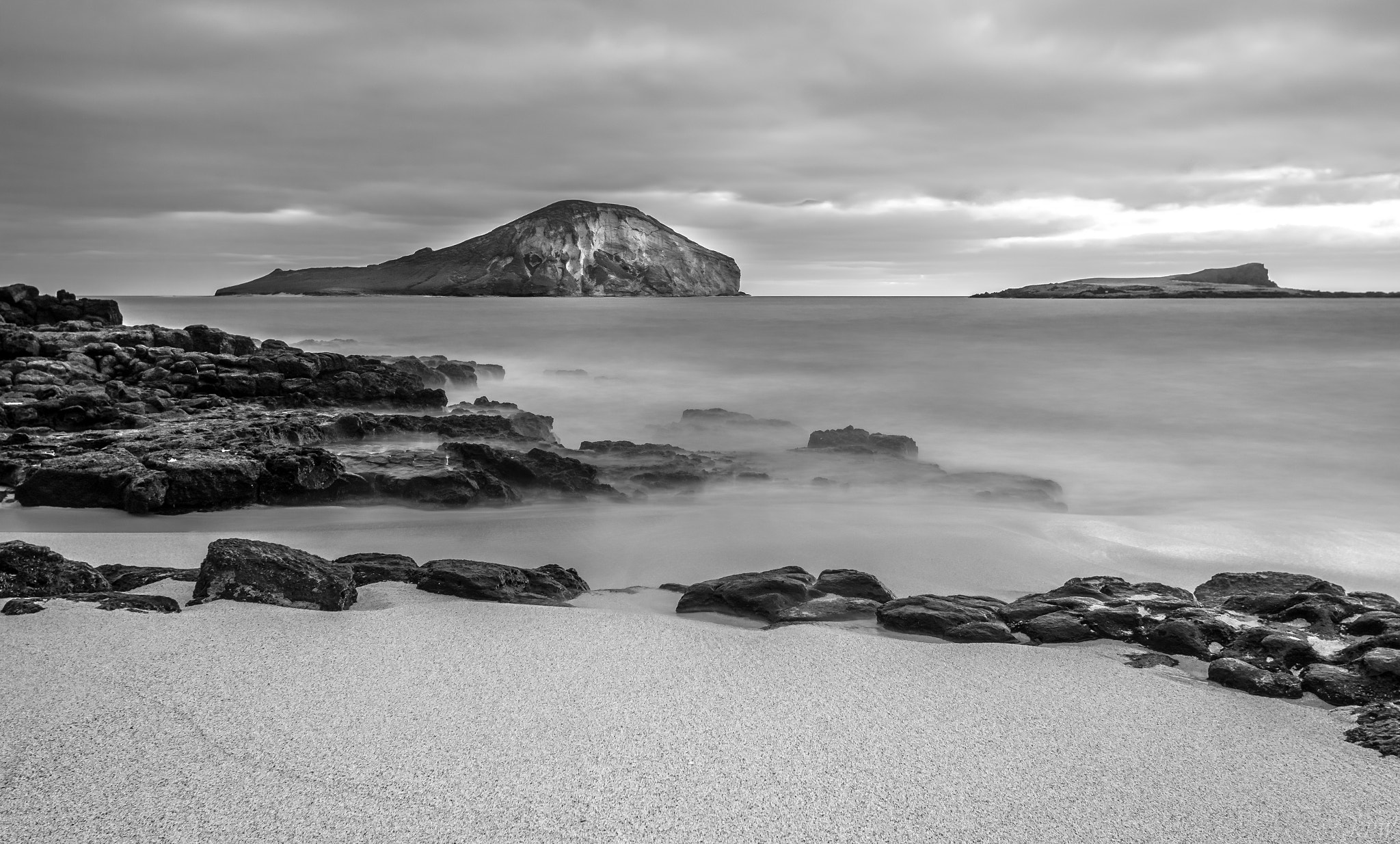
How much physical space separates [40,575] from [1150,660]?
447 centimetres

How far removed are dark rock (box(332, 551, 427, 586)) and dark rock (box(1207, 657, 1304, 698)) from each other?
3328 millimetres

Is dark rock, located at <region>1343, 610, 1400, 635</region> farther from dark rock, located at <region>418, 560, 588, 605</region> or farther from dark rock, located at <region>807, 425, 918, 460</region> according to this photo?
dark rock, located at <region>807, 425, 918, 460</region>

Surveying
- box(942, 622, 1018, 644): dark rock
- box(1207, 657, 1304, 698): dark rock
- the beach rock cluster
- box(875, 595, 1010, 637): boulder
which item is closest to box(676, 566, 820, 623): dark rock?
the beach rock cluster

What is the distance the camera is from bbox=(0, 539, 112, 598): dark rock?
3.42 meters

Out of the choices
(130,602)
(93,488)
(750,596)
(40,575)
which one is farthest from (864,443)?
(40,575)

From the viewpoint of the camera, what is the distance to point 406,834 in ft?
6.61

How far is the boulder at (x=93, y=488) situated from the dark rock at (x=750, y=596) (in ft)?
14.1

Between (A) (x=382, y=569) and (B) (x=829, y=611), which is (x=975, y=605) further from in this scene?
(A) (x=382, y=569)

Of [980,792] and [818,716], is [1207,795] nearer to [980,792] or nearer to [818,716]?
[980,792]

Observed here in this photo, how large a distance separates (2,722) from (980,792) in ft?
8.88

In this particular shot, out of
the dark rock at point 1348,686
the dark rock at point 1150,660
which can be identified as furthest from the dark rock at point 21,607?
the dark rock at point 1348,686

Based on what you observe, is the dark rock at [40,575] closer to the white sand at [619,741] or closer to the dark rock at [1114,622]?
the white sand at [619,741]

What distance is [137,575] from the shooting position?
3789mm

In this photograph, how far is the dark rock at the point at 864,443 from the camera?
32.2 ft
